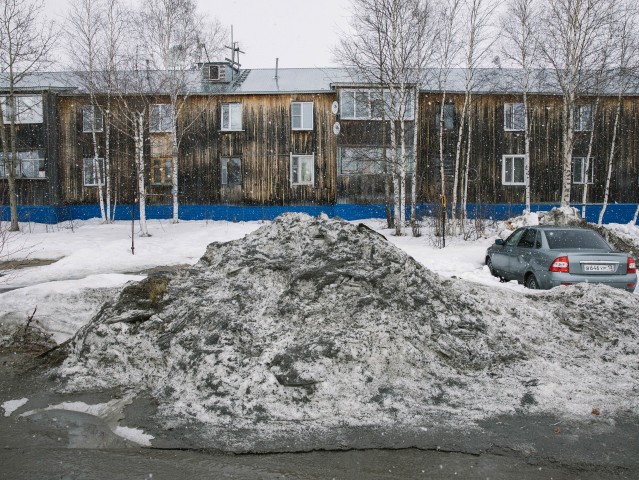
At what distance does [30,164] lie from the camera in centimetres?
2998

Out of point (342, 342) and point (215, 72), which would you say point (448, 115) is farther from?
point (342, 342)

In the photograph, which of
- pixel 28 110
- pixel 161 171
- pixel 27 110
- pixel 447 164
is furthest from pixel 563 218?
pixel 28 110

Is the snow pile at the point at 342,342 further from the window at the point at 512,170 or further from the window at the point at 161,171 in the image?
the window at the point at 161,171

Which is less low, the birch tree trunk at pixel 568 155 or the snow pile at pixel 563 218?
the birch tree trunk at pixel 568 155

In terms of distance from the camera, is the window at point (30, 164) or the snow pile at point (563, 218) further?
the window at point (30, 164)

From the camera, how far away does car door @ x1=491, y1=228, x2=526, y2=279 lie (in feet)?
36.7

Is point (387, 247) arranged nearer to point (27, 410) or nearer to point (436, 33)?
point (27, 410)

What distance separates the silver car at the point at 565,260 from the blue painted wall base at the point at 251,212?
52.5 ft

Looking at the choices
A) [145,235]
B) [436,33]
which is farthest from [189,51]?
[436,33]

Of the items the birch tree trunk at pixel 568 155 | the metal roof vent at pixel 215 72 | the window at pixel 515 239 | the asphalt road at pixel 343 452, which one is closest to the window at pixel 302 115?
the metal roof vent at pixel 215 72

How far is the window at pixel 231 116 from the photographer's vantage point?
95.7 ft

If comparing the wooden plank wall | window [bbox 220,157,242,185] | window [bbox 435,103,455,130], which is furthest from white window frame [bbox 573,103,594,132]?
window [bbox 220,157,242,185]

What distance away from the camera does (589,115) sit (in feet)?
91.8

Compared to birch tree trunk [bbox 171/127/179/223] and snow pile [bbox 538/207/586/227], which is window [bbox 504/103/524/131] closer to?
snow pile [bbox 538/207/586/227]
